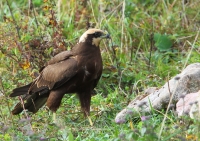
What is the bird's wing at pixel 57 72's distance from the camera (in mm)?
6074

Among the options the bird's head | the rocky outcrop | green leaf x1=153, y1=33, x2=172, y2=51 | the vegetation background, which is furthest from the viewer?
green leaf x1=153, y1=33, x2=172, y2=51

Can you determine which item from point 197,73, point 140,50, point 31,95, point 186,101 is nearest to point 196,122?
point 186,101

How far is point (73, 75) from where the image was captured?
606 centimetres

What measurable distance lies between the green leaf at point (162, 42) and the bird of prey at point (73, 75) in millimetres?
2199

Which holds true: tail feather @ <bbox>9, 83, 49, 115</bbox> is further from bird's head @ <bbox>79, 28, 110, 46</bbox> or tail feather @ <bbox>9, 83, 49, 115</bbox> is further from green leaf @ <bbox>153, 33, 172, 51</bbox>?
green leaf @ <bbox>153, 33, 172, 51</bbox>

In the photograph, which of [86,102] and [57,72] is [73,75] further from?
[86,102]

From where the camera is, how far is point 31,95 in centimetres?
667

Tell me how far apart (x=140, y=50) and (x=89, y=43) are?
2346mm

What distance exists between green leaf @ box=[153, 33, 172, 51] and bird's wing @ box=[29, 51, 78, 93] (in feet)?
7.60

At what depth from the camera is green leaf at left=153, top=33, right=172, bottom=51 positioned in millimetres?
8406

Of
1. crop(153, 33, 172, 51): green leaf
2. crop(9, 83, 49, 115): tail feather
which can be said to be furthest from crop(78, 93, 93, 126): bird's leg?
crop(153, 33, 172, 51): green leaf

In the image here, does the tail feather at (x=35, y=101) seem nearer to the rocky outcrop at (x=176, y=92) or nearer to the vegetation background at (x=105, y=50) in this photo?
the vegetation background at (x=105, y=50)

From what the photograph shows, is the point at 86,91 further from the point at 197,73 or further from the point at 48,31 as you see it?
the point at 48,31

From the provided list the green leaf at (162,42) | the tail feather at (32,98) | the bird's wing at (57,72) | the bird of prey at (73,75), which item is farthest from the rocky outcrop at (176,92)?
the green leaf at (162,42)
